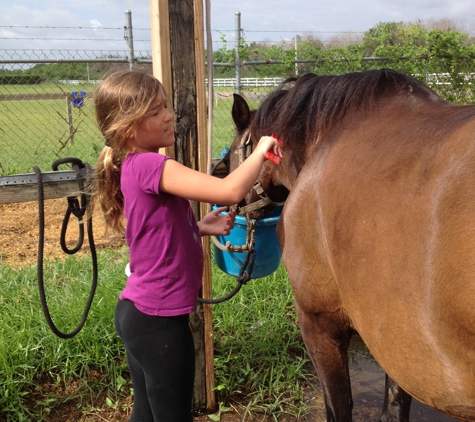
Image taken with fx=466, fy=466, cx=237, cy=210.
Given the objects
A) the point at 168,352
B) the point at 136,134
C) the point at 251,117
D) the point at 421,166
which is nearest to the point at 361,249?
the point at 421,166

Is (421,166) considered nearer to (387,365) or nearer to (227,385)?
(387,365)

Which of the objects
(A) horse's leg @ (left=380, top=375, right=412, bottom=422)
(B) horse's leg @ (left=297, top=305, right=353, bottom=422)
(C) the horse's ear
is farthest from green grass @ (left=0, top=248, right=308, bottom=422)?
(C) the horse's ear

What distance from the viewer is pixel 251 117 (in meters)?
2.51

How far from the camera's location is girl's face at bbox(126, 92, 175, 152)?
162cm

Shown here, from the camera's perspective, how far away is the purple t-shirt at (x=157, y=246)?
5.11ft

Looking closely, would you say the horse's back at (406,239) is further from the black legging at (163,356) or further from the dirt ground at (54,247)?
the dirt ground at (54,247)

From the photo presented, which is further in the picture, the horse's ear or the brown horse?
the horse's ear

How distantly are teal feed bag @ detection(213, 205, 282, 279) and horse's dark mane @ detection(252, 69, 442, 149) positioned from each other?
455 mm

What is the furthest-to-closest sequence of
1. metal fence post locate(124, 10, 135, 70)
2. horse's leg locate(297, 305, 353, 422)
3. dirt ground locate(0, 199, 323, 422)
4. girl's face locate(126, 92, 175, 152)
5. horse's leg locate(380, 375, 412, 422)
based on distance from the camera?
metal fence post locate(124, 10, 135, 70)
dirt ground locate(0, 199, 323, 422)
horse's leg locate(380, 375, 412, 422)
horse's leg locate(297, 305, 353, 422)
girl's face locate(126, 92, 175, 152)

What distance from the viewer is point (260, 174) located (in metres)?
2.44

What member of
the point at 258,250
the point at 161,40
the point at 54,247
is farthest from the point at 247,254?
the point at 54,247

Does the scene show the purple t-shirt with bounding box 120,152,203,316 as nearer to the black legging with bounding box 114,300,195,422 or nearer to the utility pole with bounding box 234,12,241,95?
the black legging with bounding box 114,300,195,422

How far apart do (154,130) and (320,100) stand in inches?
29.8

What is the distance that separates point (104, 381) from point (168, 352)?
1.33 meters
